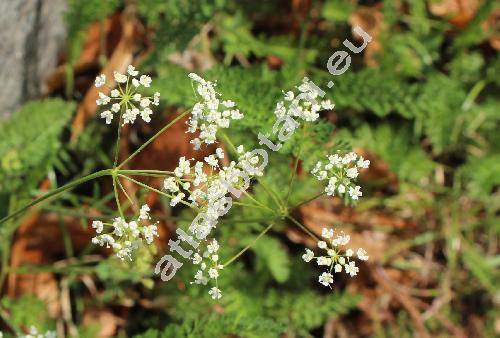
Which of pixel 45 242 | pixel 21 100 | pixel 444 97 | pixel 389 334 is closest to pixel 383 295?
pixel 389 334

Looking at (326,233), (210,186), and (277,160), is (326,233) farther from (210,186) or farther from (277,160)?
(277,160)

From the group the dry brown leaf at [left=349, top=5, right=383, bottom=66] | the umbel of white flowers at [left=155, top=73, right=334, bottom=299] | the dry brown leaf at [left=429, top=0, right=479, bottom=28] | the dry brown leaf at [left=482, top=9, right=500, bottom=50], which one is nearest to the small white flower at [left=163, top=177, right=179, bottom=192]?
the umbel of white flowers at [left=155, top=73, right=334, bottom=299]

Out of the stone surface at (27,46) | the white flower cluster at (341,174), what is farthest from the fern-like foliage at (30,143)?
the white flower cluster at (341,174)

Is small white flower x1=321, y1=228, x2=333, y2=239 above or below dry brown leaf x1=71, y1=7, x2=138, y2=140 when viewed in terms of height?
below

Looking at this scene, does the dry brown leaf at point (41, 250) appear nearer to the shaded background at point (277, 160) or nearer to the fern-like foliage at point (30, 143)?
the shaded background at point (277, 160)

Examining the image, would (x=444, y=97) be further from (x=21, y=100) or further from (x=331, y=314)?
(x=21, y=100)

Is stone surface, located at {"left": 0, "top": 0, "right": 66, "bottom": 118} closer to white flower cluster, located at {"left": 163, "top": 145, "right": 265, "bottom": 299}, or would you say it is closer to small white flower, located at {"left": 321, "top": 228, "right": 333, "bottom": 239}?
white flower cluster, located at {"left": 163, "top": 145, "right": 265, "bottom": 299}

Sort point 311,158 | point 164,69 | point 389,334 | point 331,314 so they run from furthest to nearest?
point 389,334 < point 164,69 < point 331,314 < point 311,158
